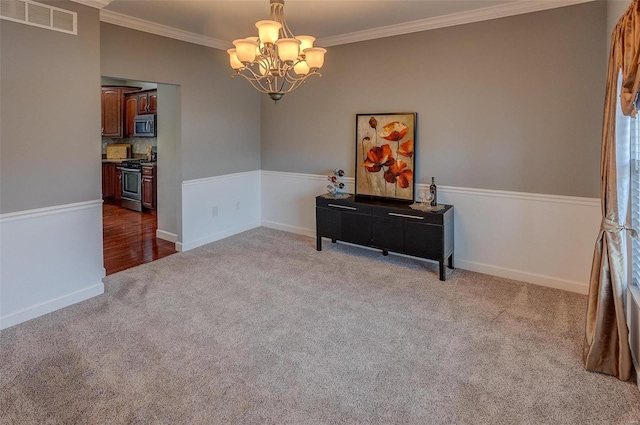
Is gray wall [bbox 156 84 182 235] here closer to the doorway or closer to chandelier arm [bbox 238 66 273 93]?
the doorway

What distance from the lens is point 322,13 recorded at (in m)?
3.96

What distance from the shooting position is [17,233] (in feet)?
9.97

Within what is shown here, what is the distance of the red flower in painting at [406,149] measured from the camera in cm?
448

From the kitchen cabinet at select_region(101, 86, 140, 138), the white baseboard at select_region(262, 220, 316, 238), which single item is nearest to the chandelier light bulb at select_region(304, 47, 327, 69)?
the white baseboard at select_region(262, 220, 316, 238)

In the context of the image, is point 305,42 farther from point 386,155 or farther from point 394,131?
point 386,155

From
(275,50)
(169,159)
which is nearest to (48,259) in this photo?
(169,159)

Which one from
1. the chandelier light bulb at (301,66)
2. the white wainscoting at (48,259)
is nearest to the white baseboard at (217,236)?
the white wainscoting at (48,259)

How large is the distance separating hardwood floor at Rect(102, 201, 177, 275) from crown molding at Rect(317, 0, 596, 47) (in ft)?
11.4

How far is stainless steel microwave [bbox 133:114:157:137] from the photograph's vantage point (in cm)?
730

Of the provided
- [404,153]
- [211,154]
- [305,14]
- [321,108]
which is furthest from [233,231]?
[305,14]

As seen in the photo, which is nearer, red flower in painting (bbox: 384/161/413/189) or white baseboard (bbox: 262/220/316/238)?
red flower in painting (bbox: 384/161/413/189)

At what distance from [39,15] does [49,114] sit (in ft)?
2.47

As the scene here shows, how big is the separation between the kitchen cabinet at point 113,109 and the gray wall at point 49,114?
16.1 feet

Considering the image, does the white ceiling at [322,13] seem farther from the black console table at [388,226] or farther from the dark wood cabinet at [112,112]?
the dark wood cabinet at [112,112]
